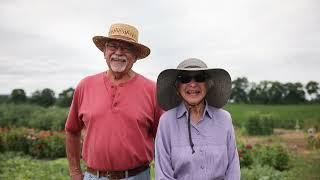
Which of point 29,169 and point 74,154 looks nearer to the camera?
point 74,154

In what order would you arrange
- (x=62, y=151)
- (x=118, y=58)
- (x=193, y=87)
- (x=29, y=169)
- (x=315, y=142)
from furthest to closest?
(x=315, y=142) < (x=62, y=151) < (x=29, y=169) < (x=118, y=58) < (x=193, y=87)

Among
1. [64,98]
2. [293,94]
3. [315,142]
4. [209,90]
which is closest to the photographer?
[209,90]

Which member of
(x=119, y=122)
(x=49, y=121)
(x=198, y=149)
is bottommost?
(x=49, y=121)

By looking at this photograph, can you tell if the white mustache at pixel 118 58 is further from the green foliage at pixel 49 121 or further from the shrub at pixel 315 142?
the green foliage at pixel 49 121

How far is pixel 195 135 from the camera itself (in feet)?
10.4

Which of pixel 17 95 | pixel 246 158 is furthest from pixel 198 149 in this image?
pixel 17 95

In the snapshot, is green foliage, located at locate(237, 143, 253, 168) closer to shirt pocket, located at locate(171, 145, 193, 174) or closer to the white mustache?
the white mustache

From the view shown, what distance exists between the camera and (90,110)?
145 inches

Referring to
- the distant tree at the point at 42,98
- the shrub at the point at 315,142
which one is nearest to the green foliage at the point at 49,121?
the shrub at the point at 315,142

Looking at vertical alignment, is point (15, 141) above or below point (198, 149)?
below

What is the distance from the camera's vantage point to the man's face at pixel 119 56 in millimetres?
3656

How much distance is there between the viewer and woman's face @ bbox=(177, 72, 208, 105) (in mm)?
3217

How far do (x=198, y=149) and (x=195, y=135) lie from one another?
10 cm

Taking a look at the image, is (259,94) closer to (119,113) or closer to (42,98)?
(42,98)
